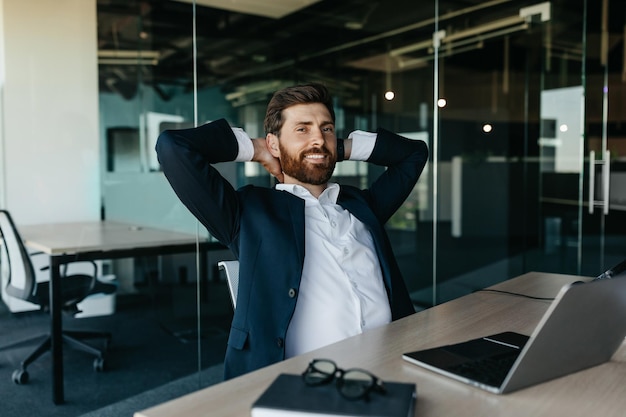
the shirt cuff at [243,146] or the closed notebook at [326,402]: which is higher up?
the shirt cuff at [243,146]

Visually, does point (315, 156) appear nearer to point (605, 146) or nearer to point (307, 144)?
point (307, 144)

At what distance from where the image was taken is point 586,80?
5031 millimetres

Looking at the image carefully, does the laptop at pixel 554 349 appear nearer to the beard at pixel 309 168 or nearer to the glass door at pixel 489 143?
the beard at pixel 309 168

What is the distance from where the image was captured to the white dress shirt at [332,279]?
173 cm

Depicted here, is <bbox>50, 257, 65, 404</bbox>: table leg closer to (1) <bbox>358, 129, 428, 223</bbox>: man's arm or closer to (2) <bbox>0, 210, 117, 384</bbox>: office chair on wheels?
(2) <bbox>0, 210, 117, 384</bbox>: office chair on wheels

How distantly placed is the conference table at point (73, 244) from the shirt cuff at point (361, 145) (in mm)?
1382

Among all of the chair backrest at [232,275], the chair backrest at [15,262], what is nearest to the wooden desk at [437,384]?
the chair backrest at [232,275]

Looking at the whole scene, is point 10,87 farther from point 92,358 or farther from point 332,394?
point 332,394

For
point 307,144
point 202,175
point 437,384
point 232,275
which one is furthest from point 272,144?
point 437,384

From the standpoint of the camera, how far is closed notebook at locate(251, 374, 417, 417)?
83 centimetres

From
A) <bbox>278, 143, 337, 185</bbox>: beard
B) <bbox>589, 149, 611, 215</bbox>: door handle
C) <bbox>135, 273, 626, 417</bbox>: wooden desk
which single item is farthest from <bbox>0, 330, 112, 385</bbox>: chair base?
<bbox>589, 149, 611, 215</bbox>: door handle

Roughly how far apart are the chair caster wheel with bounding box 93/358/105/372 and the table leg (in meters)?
0.21

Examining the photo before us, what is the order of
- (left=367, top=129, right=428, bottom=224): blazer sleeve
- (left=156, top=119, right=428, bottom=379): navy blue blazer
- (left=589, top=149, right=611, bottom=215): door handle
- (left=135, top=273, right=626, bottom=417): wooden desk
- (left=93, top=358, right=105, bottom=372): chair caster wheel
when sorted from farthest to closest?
(left=589, top=149, right=611, bottom=215): door handle → (left=93, top=358, right=105, bottom=372): chair caster wheel → (left=367, top=129, right=428, bottom=224): blazer sleeve → (left=156, top=119, right=428, bottom=379): navy blue blazer → (left=135, top=273, right=626, bottom=417): wooden desk

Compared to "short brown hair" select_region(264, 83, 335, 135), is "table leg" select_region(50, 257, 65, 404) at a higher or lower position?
lower
